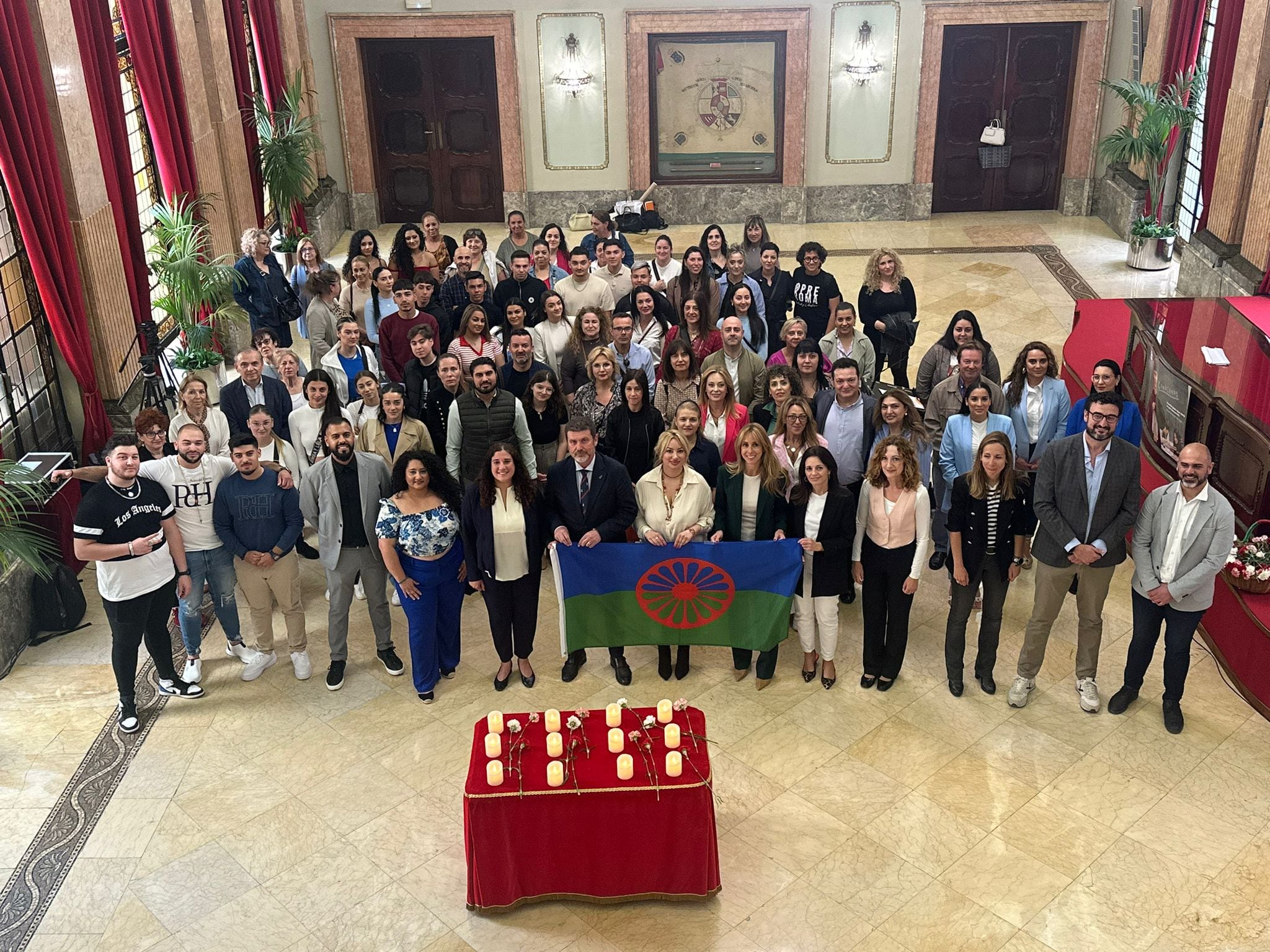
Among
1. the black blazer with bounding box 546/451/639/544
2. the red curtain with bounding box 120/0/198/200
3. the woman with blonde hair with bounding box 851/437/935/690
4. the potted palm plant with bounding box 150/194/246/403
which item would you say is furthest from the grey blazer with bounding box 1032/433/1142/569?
the red curtain with bounding box 120/0/198/200

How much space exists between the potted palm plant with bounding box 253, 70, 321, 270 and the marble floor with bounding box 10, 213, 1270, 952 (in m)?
6.85

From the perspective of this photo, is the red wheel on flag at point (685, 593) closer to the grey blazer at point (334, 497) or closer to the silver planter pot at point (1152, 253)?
the grey blazer at point (334, 497)

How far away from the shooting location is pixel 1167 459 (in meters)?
8.06

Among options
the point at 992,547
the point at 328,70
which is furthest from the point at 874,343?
the point at 328,70

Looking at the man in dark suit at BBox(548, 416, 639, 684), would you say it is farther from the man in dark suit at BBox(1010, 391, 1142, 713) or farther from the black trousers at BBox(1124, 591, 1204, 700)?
the black trousers at BBox(1124, 591, 1204, 700)

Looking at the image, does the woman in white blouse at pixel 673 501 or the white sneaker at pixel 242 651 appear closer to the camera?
the woman in white blouse at pixel 673 501

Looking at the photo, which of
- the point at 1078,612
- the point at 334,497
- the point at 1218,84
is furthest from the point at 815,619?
the point at 1218,84

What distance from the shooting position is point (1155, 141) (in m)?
14.0

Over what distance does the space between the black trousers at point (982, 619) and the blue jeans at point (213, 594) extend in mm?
4031

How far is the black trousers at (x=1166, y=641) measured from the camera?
6.36 metres

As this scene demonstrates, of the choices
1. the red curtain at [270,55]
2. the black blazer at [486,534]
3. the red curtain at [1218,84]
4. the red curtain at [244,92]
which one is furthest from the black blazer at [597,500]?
the red curtain at [1218,84]

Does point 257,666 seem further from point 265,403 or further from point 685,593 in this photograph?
point 685,593

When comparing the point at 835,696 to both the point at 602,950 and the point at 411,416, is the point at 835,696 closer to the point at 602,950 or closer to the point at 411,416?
the point at 602,950

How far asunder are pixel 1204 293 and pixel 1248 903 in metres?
8.54
